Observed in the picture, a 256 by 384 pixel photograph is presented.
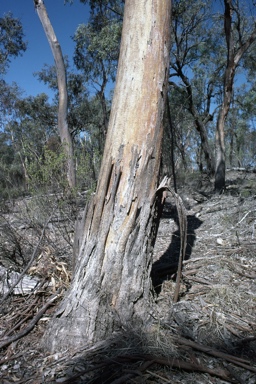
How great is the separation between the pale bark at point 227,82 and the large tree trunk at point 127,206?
623cm

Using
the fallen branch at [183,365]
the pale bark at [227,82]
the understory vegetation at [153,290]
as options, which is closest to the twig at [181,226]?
the understory vegetation at [153,290]

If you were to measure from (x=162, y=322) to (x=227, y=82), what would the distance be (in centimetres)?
751

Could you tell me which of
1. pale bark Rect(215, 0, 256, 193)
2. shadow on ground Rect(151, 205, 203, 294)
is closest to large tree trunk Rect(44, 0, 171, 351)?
shadow on ground Rect(151, 205, 203, 294)

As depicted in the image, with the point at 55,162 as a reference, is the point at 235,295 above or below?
below

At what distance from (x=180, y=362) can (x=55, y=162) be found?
2.73 meters

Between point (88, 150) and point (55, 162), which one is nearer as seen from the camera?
point (55, 162)

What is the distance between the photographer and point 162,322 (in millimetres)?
2420

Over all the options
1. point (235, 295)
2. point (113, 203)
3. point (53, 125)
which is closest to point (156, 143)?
point (113, 203)

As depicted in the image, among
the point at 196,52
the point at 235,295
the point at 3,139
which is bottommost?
the point at 235,295

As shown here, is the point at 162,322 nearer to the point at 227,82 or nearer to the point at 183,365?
the point at 183,365

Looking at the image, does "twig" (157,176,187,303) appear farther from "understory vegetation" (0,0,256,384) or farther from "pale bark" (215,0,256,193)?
"pale bark" (215,0,256,193)

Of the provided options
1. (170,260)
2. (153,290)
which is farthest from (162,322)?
(170,260)

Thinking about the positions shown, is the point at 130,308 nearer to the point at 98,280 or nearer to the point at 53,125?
the point at 98,280

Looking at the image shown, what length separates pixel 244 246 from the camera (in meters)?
3.73
